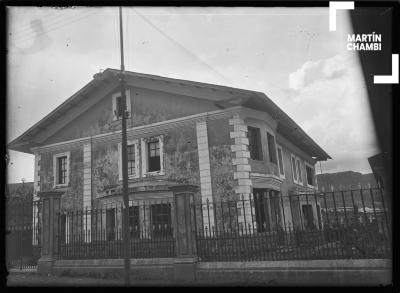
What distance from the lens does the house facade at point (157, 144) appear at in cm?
1426

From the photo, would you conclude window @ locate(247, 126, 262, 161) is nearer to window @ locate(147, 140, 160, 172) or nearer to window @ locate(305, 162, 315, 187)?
window @ locate(147, 140, 160, 172)

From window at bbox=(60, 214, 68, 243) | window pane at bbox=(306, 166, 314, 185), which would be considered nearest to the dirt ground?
window at bbox=(60, 214, 68, 243)

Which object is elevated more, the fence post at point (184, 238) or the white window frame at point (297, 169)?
the white window frame at point (297, 169)

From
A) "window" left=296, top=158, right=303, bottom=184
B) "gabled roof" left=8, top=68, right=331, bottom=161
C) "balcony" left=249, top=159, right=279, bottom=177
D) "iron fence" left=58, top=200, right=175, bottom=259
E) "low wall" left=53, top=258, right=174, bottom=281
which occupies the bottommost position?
"low wall" left=53, top=258, right=174, bottom=281

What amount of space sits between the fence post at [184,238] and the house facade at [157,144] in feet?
10.0

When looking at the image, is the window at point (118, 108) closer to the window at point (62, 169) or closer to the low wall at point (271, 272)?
the window at point (62, 169)

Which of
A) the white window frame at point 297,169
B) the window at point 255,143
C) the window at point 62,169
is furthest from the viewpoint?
the white window frame at point 297,169

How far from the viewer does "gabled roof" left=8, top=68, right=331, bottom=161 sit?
14.1m

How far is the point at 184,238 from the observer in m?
9.47

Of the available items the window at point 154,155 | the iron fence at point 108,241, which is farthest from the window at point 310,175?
the iron fence at point 108,241

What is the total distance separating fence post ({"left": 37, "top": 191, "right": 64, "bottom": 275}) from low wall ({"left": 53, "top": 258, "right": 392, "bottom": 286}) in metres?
1.77

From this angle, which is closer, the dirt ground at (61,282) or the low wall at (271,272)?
the low wall at (271,272)
